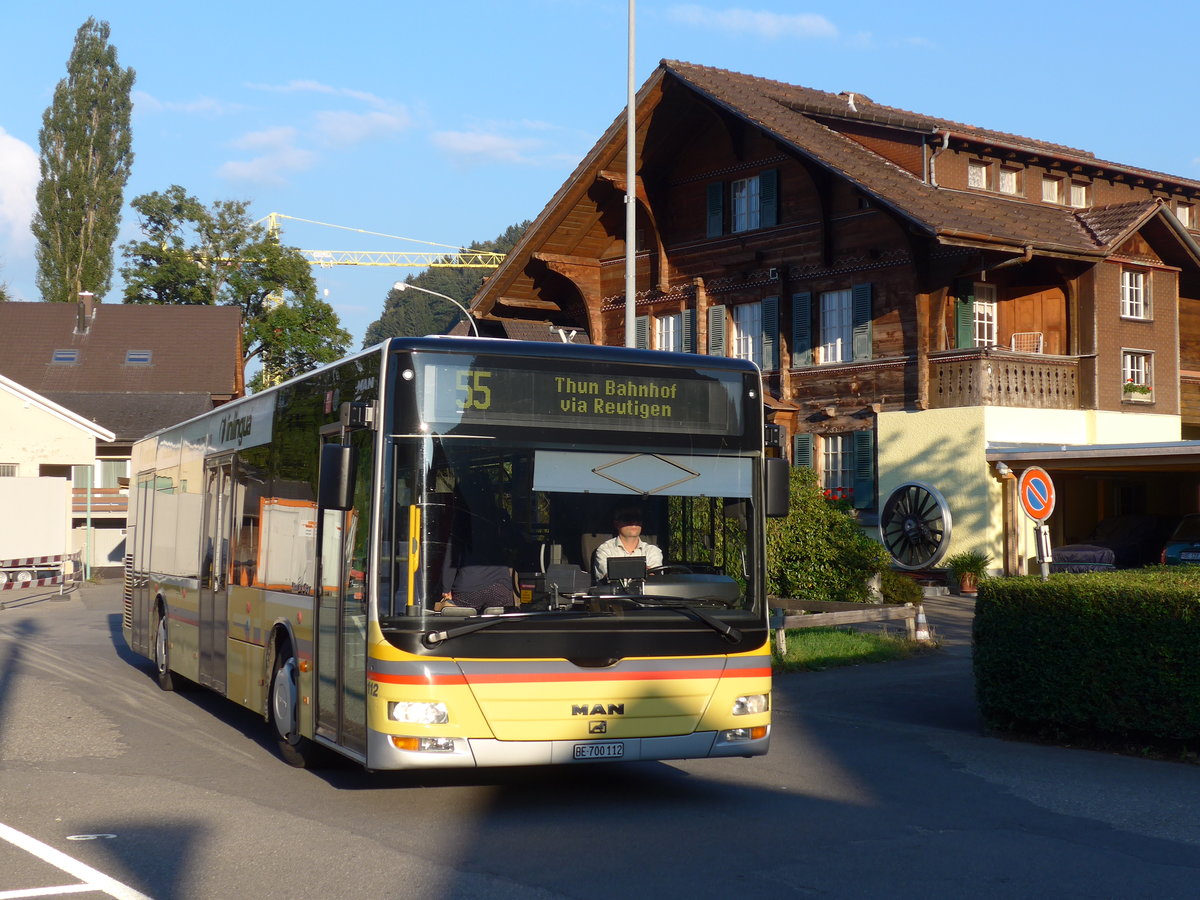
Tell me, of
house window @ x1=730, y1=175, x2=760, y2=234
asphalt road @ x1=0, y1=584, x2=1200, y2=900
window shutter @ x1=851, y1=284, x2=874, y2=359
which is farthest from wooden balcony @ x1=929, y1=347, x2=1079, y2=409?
asphalt road @ x1=0, y1=584, x2=1200, y2=900

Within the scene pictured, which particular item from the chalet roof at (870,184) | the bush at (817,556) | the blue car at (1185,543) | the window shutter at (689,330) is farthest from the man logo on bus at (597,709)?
the window shutter at (689,330)

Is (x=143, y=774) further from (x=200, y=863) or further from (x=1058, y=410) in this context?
(x=1058, y=410)

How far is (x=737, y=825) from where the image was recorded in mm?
8523

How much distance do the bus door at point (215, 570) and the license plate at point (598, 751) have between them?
4965 millimetres

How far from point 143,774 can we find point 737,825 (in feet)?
14.4

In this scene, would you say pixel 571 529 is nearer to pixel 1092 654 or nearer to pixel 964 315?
pixel 1092 654

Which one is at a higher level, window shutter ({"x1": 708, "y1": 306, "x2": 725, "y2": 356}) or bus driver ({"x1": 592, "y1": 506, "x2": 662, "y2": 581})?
window shutter ({"x1": 708, "y1": 306, "x2": 725, "y2": 356})

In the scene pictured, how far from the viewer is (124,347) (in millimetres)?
58062

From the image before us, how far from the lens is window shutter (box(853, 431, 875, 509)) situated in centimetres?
3159

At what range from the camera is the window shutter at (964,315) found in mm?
30625

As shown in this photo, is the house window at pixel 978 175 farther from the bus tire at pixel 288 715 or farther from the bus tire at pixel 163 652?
the bus tire at pixel 288 715

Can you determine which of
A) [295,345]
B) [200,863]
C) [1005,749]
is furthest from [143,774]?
[295,345]

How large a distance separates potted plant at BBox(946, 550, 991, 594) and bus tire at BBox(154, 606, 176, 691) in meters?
17.2

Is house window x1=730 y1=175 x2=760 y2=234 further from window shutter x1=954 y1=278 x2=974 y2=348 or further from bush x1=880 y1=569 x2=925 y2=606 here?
bush x1=880 y1=569 x2=925 y2=606
